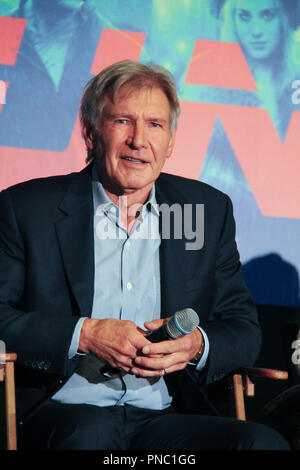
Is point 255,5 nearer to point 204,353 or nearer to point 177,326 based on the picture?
point 204,353

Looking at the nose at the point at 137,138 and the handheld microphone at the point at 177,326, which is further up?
the nose at the point at 137,138

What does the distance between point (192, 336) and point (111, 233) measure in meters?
0.52

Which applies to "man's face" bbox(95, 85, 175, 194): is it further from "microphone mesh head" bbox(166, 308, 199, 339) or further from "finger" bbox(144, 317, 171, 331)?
"microphone mesh head" bbox(166, 308, 199, 339)

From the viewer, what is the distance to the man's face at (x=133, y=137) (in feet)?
8.29

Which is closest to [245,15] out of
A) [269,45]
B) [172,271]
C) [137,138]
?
[269,45]

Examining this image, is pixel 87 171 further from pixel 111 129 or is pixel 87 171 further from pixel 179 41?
pixel 179 41

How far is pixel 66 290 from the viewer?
7.86 ft

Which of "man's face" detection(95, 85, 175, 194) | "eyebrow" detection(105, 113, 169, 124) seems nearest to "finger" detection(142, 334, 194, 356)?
"man's face" detection(95, 85, 175, 194)

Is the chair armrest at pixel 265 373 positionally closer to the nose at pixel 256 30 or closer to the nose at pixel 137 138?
the nose at pixel 137 138

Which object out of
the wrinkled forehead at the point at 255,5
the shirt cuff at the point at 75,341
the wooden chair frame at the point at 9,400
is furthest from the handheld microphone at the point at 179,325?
the wrinkled forehead at the point at 255,5

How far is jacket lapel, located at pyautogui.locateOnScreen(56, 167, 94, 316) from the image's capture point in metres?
2.36

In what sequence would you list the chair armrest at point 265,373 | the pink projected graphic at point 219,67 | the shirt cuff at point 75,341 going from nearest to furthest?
the shirt cuff at point 75,341 → the chair armrest at point 265,373 → the pink projected graphic at point 219,67

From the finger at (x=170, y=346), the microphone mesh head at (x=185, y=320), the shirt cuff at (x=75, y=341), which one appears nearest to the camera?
the microphone mesh head at (x=185, y=320)

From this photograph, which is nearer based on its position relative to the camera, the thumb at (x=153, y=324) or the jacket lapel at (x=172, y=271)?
the thumb at (x=153, y=324)
